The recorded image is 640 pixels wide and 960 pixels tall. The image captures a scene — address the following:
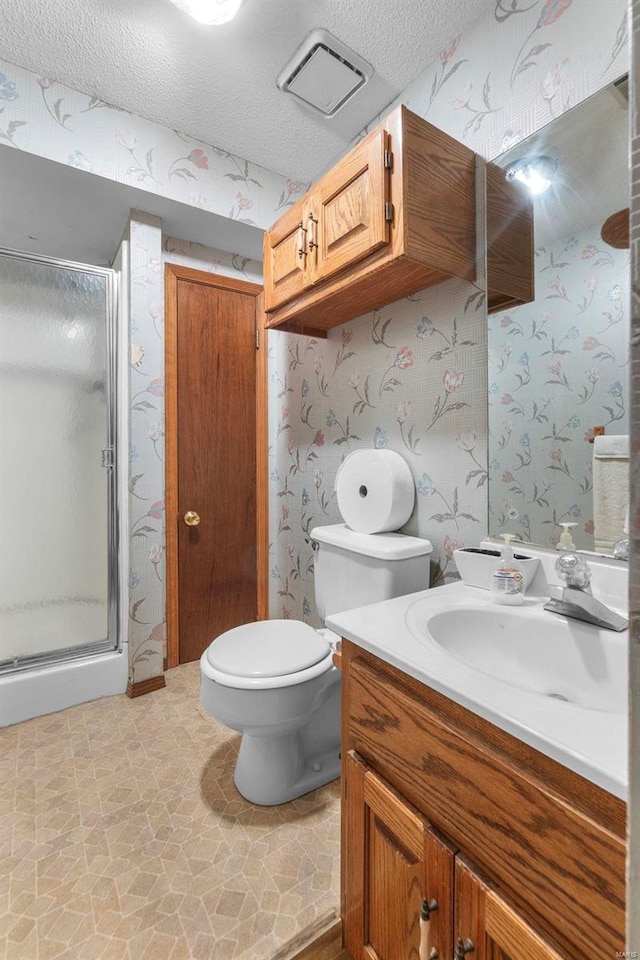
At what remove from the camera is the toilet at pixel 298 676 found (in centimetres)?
123

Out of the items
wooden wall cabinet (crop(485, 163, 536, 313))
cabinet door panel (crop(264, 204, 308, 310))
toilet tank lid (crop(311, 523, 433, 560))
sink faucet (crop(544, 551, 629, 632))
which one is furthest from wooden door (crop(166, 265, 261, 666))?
sink faucet (crop(544, 551, 629, 632))

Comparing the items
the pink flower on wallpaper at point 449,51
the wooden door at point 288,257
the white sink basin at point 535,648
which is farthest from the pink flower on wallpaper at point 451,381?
the pink flower on wallpaper at point 449,51

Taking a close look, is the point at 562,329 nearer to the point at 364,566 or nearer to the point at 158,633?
the point at 364,566

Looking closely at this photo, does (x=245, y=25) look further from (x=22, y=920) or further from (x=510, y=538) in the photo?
(x=22, y=920)

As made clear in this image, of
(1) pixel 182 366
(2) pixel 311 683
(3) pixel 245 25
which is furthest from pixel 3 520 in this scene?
(3) pixel 245 25

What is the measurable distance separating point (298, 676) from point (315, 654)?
0.11 meters

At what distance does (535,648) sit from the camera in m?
0.91

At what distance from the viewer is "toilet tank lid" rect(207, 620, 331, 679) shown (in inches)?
49.6

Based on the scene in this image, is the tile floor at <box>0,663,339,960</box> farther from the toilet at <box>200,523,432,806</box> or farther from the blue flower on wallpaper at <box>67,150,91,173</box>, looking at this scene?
the blue flower on wallpaper at <box>67,150,91,173</box>

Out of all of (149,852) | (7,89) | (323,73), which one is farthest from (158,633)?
(323,73)

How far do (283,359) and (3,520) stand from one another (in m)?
1.44

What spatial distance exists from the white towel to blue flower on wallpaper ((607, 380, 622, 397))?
0.28 ft

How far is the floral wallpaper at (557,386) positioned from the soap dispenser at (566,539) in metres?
0.01

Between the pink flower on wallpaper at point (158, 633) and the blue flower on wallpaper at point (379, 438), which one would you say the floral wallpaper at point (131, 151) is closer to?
the blue flower on wallpaper at point (379, 438)
